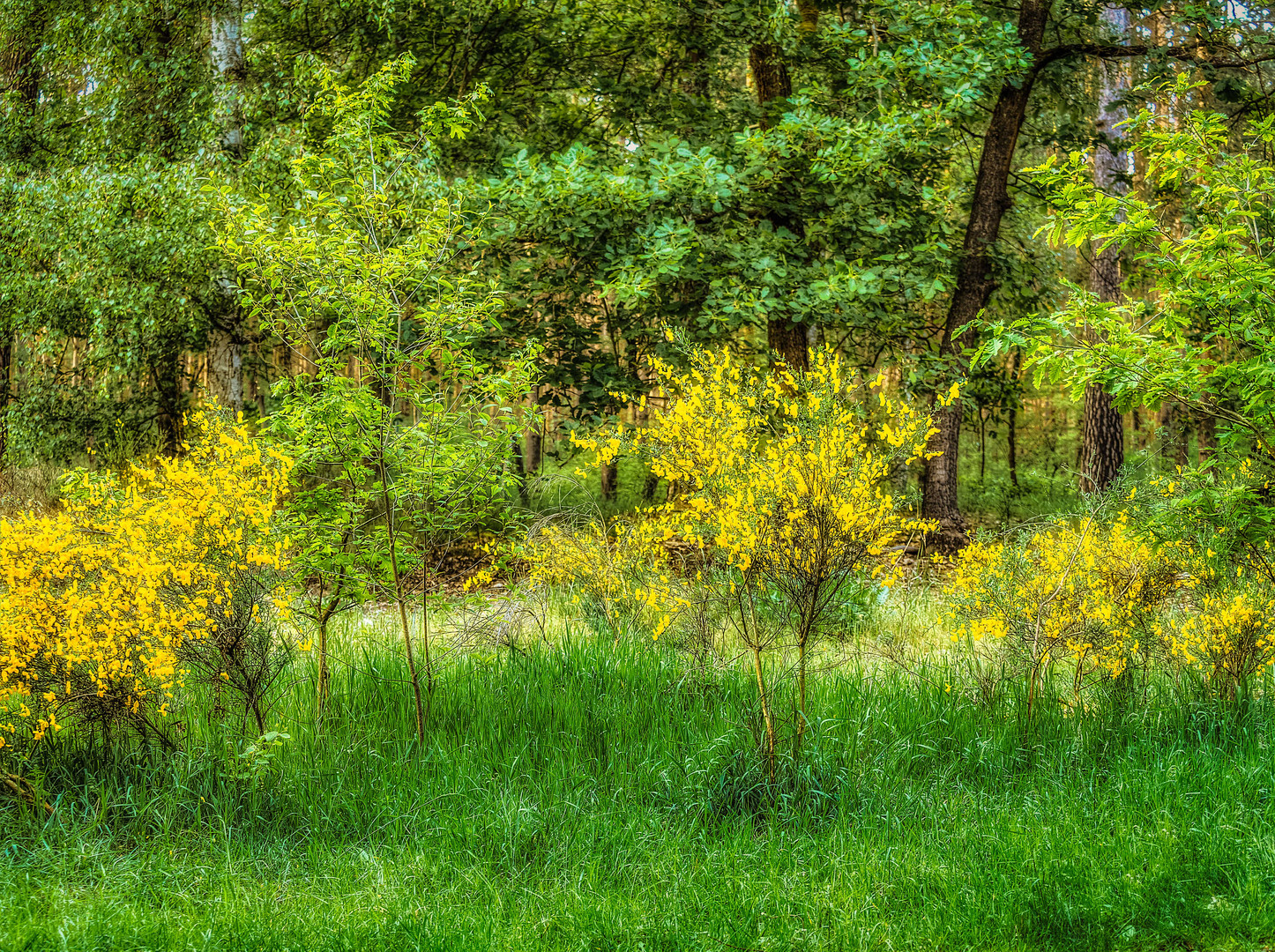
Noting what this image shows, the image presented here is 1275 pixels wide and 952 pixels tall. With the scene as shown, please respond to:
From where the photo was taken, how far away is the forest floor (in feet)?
Result: 11.3

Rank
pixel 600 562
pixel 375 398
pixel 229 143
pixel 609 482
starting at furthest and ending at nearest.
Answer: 1. pixel 609 482
2. pixel 229 143
3. pixel 600 562
4. pixel 375 398

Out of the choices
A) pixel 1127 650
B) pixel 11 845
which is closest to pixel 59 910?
pixel 11 845

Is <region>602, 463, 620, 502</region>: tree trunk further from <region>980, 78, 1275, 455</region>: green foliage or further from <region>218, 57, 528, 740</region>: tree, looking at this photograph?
<region>980, 78, 1275, 455</region>: green foliage

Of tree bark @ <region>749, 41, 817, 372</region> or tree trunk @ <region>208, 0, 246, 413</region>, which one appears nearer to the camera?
tree trunk @ <region>208, 0, 246, 413</region>

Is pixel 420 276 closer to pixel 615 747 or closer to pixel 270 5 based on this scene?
pixel 615 747

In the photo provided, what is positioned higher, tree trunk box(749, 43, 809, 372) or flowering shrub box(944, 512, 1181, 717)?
tree trunk box(749, 43, 809, 372)

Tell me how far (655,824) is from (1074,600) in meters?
2.78

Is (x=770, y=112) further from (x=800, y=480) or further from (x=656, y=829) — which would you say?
(x=656, y=829)

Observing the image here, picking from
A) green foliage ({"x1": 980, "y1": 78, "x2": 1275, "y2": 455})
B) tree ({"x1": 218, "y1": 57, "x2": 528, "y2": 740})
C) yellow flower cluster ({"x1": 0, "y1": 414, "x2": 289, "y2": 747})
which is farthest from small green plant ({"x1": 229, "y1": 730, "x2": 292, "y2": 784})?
green foliage ({"x1": 980, "y1": 78, "x2": 1275, "y2": 455})

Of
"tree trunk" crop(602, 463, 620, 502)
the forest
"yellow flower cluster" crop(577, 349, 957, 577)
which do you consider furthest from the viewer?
"tree trunk" crop(602, 463, 620, 502)

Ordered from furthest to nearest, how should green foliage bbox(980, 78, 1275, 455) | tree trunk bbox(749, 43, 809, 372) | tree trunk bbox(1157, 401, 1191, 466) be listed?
tree trunk bbox(1157, 401, 1191, 466) < tree trunk bbox(749, 43, 809, 372) < green foliage bbox(980, 78, 1275, 455)

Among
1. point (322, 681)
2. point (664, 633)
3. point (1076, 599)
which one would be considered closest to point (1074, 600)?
point (1076, 599)

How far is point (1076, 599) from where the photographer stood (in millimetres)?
5281

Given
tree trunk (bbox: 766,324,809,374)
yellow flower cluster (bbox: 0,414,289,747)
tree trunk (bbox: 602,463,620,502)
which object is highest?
tree trunk (bbox: 766,324,809,374)
